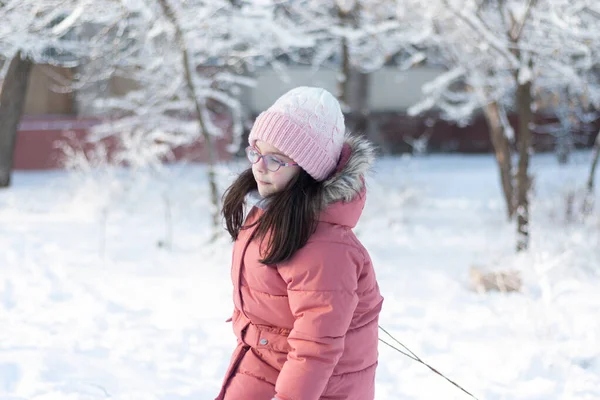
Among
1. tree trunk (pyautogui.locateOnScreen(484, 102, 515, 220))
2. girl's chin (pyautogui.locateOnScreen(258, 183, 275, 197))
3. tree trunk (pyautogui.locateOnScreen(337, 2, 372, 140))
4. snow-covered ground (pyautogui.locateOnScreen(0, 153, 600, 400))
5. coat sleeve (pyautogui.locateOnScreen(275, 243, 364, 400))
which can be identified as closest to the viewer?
coat sleeve (pyautogui.locateOnScreen(275, 243, 364, 400))

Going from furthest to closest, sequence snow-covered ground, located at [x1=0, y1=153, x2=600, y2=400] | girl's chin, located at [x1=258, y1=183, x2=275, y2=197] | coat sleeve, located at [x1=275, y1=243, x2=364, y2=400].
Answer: snow-covered ground, located at [x1=0, y1=153, x2=600, y2=400]
girl's chin, located at [x1=258, y1=183, x2=275, y2=197]
coat sleeve, located at [x1=275, y1=243, x2=364, y2=400]

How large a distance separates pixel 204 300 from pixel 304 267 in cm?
369

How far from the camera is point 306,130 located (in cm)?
188

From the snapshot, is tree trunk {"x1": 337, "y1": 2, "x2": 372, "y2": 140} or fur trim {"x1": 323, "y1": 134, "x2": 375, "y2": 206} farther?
tree trunk {"x1": 337, "y1": 2, "x2": 372, "y2": 140}

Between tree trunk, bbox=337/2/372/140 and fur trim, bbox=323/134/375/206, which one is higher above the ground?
fur trim, bbox=323/134/375/206

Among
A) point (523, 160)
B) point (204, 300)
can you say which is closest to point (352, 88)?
point (523, 160)

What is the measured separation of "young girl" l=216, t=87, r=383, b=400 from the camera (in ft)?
5.74

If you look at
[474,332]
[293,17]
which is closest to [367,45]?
[293,17]

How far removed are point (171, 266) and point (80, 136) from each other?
26.3 feet

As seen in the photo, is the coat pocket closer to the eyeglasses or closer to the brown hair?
the brown hair

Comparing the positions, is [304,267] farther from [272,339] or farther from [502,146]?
[502,146]

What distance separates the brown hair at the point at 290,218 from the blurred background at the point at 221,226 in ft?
1.12

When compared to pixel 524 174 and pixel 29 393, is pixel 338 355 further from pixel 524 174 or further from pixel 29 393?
pixel 524 174

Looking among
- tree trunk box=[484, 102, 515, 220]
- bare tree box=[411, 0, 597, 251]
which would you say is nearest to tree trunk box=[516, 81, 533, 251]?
bare tree box=[411, 0, 597, 251]
